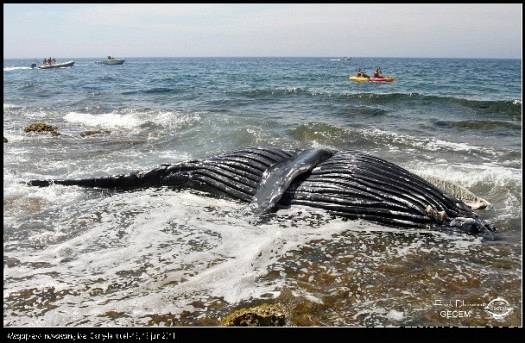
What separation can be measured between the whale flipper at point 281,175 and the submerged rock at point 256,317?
8.65 ft

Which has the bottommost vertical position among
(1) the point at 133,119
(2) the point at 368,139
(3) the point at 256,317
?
(3) the point at 256,317

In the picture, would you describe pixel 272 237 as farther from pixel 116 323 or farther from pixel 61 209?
pixel 61 209

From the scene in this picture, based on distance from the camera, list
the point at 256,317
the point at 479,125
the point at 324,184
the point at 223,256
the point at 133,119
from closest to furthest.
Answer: the point at 256,317 < the point at 223,256 < the point at 324,184 < the point at 479,125 < the point at 133,119

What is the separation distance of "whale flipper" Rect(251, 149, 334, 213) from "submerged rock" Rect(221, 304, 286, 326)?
2.64 meters

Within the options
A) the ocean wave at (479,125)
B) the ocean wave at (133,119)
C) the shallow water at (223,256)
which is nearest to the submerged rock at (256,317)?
the shallow water at (223,256)

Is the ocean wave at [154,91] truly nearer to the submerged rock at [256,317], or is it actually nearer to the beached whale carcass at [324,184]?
the beached whale carcass at [324,184]

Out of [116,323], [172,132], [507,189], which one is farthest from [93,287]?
[172,132]

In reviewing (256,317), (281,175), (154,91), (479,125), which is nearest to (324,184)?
(281,175)

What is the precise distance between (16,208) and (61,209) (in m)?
0.76

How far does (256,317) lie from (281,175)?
323 cm

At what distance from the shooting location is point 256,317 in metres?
4.27

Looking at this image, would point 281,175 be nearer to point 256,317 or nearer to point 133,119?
point 256,317

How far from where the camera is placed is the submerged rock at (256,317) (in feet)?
14.0
